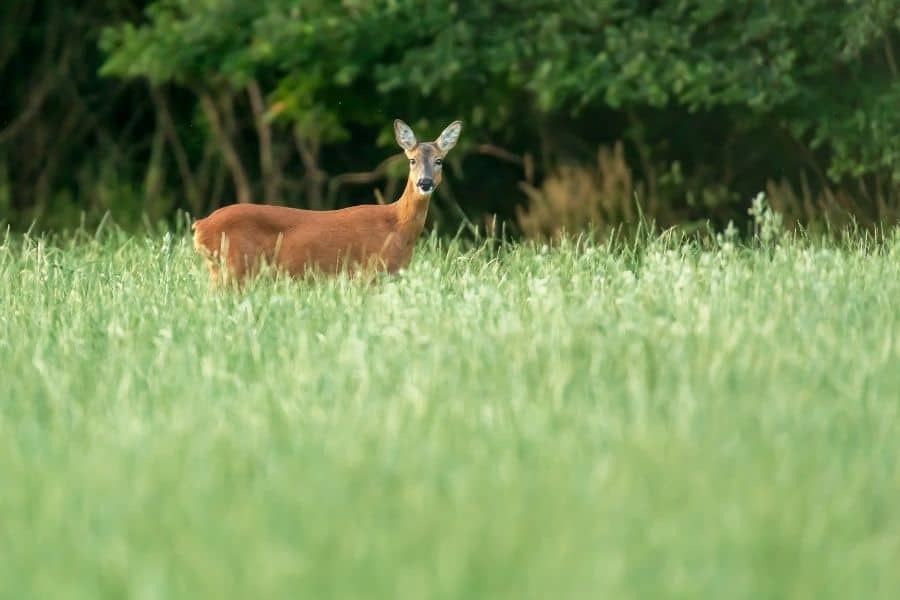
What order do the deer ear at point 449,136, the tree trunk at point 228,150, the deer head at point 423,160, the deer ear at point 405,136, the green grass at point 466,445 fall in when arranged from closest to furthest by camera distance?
the green grass at point 466,445
the deer head at point 423,160
the deer ear at point 405,136
the deer ear at point 449,136
the tree trunk at point 228,150

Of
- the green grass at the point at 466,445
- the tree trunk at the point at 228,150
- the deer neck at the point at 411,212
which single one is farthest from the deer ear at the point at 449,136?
the tree trunk at the point at 228,150

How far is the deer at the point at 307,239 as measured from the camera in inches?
320

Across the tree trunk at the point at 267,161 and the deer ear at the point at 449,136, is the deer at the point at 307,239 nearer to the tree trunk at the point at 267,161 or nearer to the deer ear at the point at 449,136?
the deer ear at the point at 449,136

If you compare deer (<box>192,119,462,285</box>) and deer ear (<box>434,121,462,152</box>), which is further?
deer ear (<box>434,121,462,152</box>)

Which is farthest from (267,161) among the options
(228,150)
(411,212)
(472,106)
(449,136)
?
(411,212)

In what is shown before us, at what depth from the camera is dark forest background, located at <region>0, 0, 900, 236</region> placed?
12047 mm

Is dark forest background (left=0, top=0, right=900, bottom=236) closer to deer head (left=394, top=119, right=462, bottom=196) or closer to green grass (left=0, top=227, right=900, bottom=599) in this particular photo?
deer head (left=394, top=119, right=462, bottom=196)

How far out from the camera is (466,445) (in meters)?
4.36

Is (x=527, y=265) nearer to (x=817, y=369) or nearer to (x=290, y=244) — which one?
(x=290, y=244)

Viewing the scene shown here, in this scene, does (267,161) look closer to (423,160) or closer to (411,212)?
(423,160)

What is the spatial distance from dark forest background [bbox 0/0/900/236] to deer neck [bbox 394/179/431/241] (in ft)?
12.5

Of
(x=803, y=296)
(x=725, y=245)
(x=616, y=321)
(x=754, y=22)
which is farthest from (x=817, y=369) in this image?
(x=754, y=22)

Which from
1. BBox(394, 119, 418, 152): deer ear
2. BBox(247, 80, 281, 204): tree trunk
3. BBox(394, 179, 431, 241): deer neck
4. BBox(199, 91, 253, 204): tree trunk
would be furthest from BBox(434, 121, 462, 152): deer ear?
BBox(199, 91, 253, 204): tree trunk

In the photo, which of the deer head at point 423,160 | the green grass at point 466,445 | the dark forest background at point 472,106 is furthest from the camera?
the dark forest background at point 472,106
